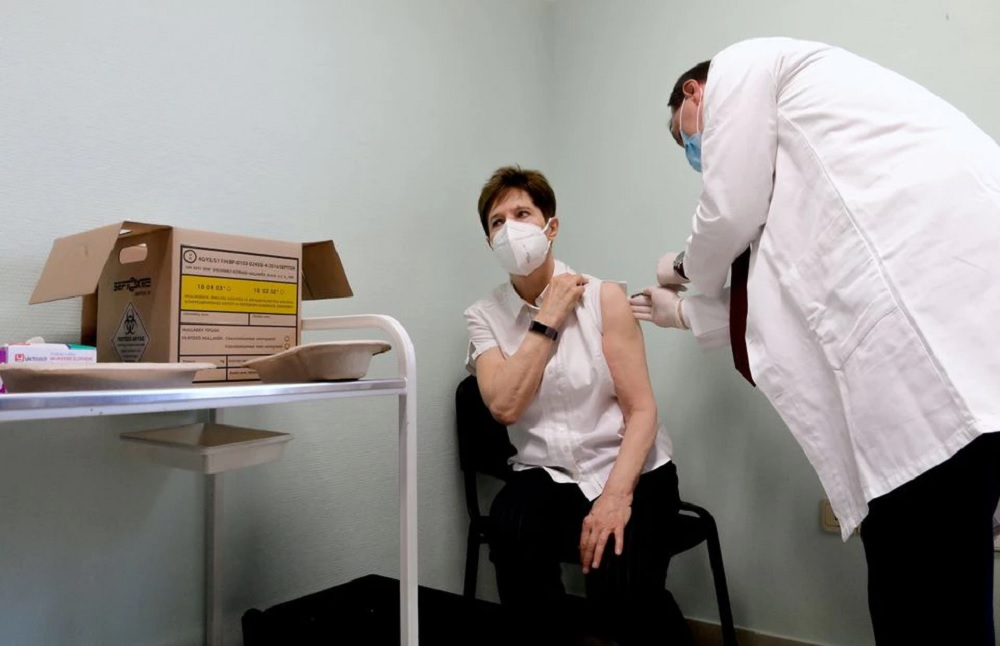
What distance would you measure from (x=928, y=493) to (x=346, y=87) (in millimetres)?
1516

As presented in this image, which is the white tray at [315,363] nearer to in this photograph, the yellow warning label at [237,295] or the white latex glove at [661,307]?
the yellow warning label at [237,295]

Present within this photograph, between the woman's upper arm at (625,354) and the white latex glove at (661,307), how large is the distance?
1.3 inches

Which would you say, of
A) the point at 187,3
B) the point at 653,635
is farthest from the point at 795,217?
the point at 187,3

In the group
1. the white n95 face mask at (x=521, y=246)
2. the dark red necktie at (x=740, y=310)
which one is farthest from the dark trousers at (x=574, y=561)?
the white n95 face mask at (x=521, y=246)

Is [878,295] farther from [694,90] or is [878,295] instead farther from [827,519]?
[827,519]

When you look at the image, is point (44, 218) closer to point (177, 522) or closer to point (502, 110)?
point (177, 522)

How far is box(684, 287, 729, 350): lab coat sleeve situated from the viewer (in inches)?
56.7

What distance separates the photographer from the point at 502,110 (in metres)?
2.25

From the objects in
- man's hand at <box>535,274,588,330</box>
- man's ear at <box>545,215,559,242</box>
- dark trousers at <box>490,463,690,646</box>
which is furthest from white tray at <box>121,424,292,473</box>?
man's ear at <box>545,215,559,242</box>

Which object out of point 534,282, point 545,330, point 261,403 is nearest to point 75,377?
point 261,403

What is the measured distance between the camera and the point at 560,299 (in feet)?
5.33

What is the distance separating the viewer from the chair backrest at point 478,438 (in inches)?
73.6

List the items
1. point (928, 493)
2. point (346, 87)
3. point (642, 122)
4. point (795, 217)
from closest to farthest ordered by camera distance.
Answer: point (928, 493) < point (795, 217) < point (346, 87) < point (642, 122)

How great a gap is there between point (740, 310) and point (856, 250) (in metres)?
0.27
